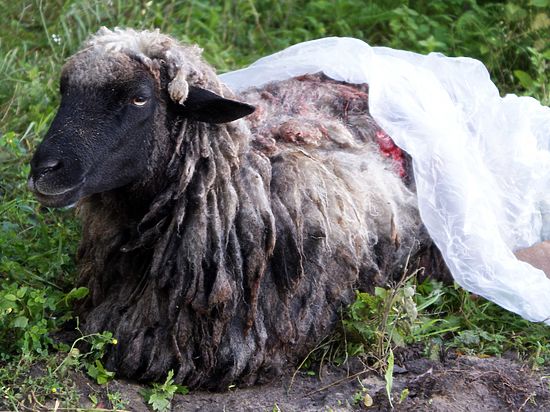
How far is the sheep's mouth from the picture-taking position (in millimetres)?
3572

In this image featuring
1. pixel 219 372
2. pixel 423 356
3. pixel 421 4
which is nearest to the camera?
pixel 219 372

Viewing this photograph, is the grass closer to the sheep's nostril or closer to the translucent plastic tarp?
the translucent plastic tarp

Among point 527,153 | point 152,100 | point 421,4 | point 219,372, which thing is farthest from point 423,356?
point 421,4

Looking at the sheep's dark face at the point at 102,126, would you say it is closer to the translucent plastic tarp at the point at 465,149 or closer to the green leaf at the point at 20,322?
the green leaf at the point at 20,322

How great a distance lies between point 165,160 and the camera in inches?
149

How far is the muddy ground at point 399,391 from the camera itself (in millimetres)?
3775

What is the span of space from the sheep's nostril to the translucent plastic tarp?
1.37 m

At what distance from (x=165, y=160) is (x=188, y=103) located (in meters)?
0.23

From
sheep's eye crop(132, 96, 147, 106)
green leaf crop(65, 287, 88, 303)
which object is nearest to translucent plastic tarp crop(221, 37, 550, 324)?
sheep's eye crop(132, 96, 147, 106)

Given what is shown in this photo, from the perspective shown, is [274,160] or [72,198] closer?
[72,198]

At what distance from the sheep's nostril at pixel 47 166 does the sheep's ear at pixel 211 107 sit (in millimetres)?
517

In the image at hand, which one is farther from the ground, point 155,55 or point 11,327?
point 155,55

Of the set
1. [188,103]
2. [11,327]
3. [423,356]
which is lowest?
[423,356]

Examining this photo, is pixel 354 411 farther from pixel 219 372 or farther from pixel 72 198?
pixel 72 198
